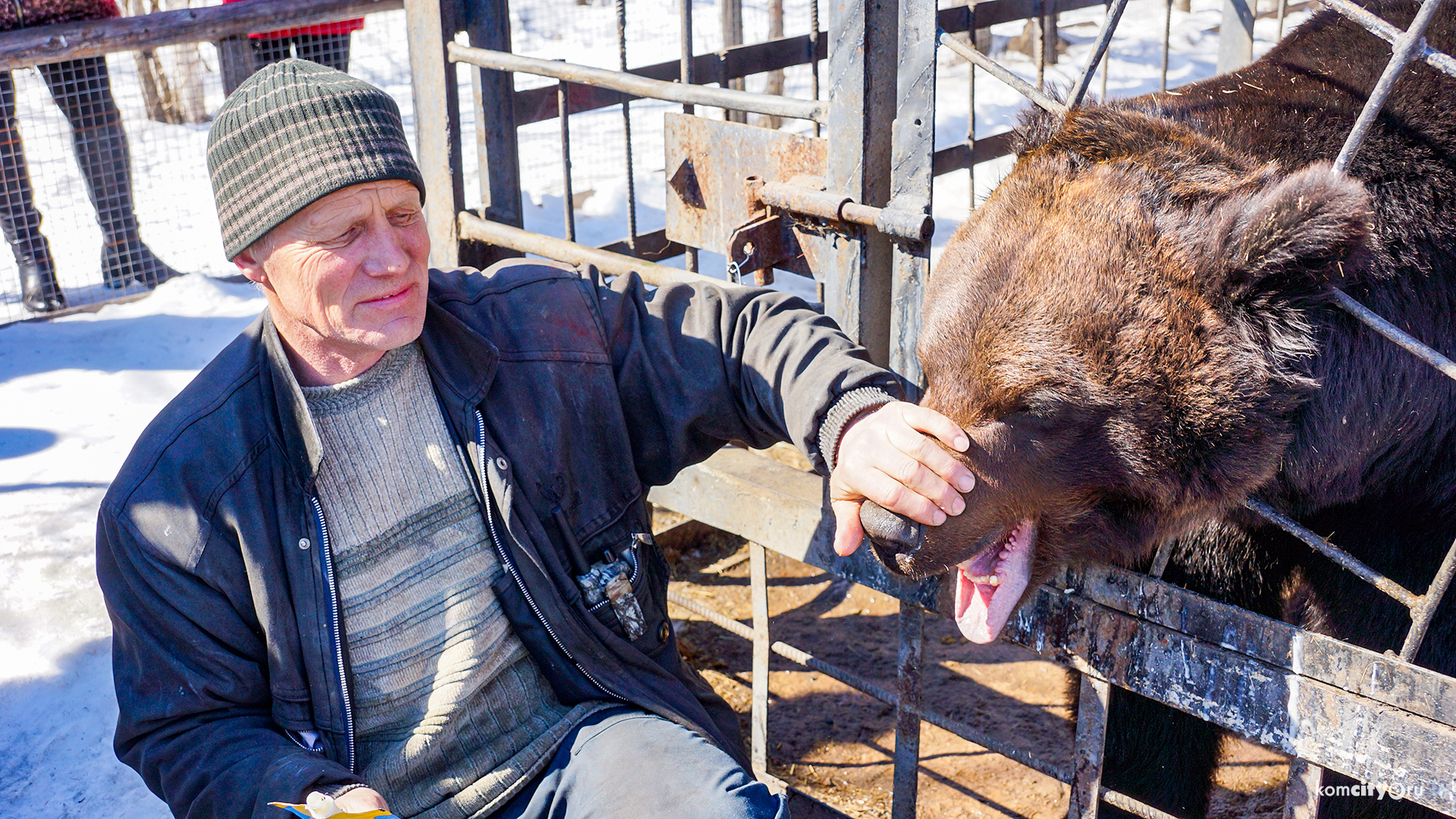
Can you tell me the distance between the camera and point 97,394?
17.3 feet

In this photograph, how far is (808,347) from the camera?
2.19m

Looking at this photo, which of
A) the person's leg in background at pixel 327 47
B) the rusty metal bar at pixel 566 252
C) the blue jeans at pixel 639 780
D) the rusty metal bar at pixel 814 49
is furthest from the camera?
the person's leg in background at pixel 327 47

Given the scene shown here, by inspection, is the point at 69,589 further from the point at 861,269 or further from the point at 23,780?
the point at 861,269

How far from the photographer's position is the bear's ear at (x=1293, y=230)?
1781mm

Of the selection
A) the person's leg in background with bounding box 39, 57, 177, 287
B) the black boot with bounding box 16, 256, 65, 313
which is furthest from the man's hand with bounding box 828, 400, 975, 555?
the person's leg in background with bounding box 39, 57, 177, 287

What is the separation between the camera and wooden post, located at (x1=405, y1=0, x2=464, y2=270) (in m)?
3.36

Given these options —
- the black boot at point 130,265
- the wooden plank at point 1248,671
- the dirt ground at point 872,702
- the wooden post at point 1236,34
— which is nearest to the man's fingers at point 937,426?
the wooden plank at point 1248,671

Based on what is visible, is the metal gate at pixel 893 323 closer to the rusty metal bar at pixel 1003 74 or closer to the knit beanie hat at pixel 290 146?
the rusty metal bar at pixel 1003 74

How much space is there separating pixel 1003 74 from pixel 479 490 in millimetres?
1353

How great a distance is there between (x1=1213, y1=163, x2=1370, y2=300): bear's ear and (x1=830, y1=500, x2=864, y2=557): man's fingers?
78 centimetres

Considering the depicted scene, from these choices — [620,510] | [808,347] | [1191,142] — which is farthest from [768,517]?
[1191,142]

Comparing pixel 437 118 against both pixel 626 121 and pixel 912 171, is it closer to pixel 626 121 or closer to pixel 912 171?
pixel 626 121

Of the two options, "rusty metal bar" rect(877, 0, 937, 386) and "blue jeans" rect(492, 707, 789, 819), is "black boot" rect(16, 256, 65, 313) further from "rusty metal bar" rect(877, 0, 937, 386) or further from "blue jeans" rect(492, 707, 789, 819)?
"rusty metal bar" rect(877, 0, 937, 386)

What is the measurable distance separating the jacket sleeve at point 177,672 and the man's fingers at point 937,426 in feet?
3.84
